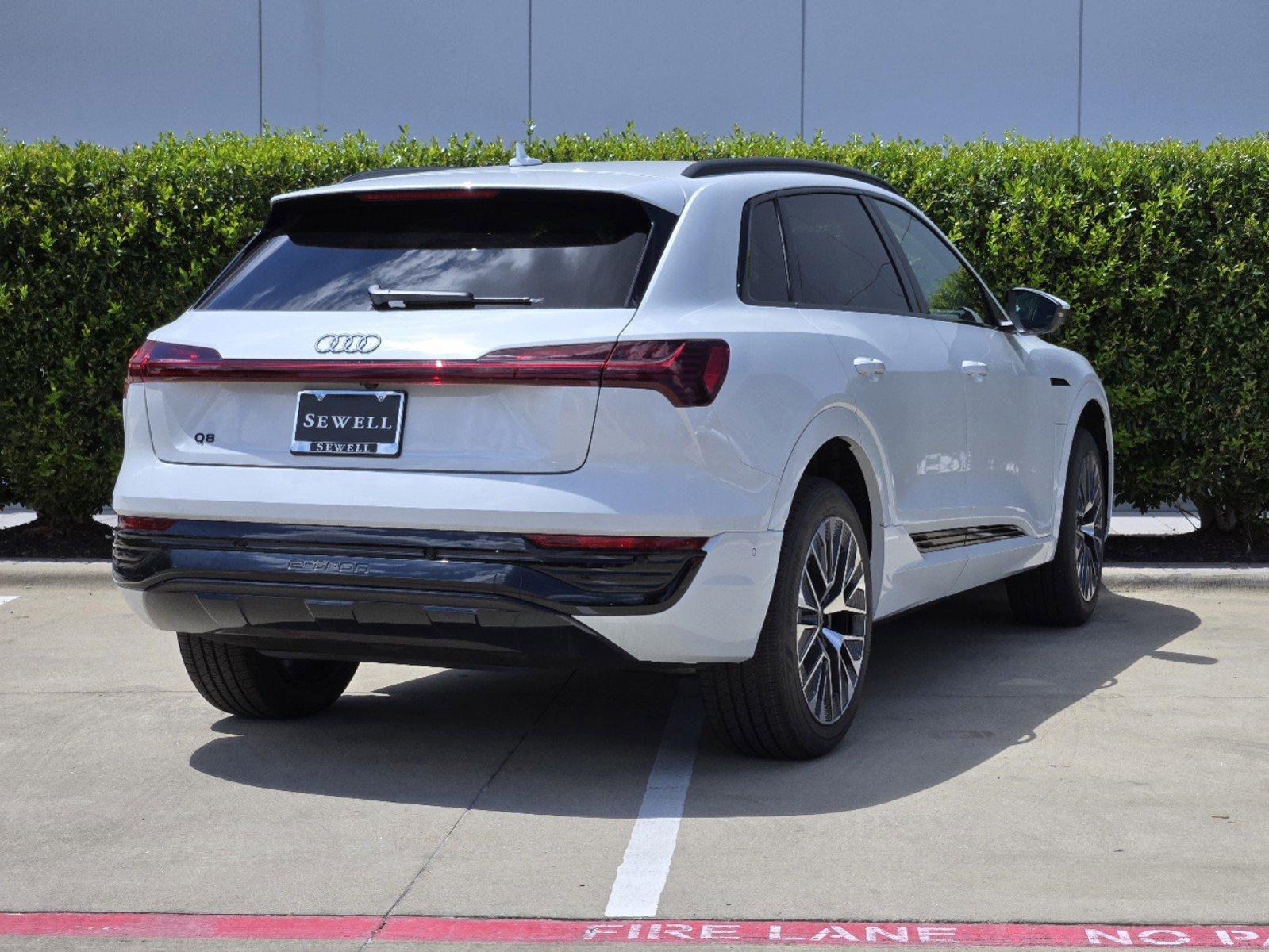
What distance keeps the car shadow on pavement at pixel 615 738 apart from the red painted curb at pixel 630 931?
0.86m

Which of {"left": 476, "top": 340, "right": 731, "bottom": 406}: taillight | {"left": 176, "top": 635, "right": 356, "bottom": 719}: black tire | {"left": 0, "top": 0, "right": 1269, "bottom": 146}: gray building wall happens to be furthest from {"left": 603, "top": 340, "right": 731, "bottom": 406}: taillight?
{"left": 0, "top": 0, "right": 1269, "bottom": 146}: gray building wall

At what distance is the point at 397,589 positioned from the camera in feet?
14.4

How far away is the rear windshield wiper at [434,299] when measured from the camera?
4.52 metres

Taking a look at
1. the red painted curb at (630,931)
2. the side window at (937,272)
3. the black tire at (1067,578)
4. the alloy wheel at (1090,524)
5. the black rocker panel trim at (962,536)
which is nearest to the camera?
the red painted curb at (630,931)

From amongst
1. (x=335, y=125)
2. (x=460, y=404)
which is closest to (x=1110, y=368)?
(x=460, y=404)

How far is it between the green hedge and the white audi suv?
13.0ft

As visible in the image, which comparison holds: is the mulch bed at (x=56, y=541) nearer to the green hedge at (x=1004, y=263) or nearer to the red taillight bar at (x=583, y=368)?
the green hedge at (x=1004, y=263)

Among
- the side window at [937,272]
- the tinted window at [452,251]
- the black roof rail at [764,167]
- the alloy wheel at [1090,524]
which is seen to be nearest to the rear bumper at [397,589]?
the tinted window at [452,251]

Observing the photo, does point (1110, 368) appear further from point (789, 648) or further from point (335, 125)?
point (335, 125)

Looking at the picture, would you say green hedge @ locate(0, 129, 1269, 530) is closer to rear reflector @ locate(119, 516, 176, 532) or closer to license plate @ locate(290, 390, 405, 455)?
rear reflector @ locate(119, 516, 176, 532)

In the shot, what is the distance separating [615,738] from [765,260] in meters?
1.58

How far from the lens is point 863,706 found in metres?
5.78

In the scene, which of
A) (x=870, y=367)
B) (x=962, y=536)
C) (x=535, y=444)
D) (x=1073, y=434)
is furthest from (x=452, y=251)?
(x=1073, y=434)

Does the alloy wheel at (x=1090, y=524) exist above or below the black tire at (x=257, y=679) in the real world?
above
